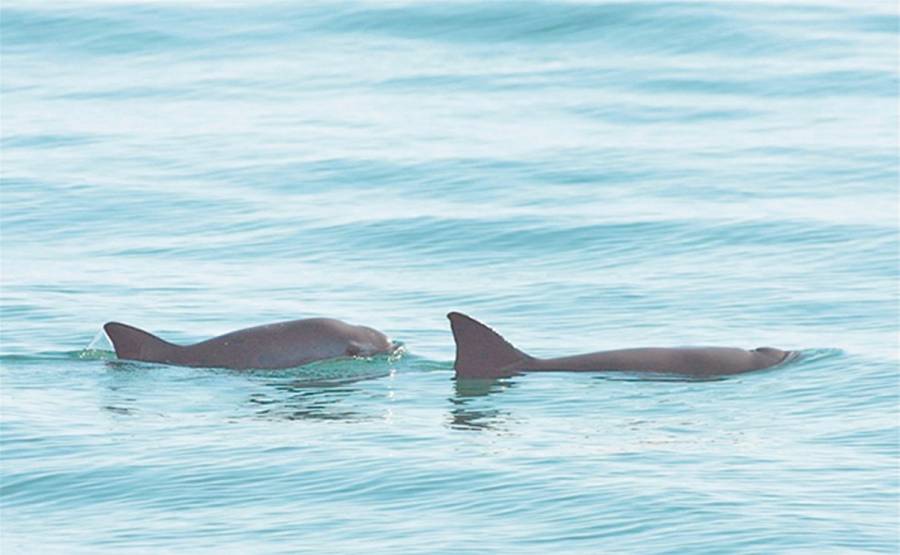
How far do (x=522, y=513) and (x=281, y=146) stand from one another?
17402 millimetres

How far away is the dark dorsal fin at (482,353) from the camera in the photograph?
1738 centimetres

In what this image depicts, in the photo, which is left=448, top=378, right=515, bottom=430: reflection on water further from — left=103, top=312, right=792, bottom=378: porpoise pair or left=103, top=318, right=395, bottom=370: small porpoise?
left=103, top=318, right=395, bottom=370: small porpoise

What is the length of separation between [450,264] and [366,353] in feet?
17.5

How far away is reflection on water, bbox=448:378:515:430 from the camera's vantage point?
16144mm

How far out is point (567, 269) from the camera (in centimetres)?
2303

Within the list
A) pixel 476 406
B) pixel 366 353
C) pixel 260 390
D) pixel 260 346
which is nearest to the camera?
pixel 476 406

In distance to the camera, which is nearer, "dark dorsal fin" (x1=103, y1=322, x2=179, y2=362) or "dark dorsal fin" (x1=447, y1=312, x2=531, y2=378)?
"dark dorsal fin" (x1=447, y1=312, x2=531, y2=378)

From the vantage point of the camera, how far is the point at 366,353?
1828cm

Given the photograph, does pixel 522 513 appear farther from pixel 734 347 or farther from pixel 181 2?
pixel 181 2

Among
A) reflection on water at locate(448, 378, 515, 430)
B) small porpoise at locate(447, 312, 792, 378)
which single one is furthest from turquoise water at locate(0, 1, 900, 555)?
small porpoise at locate(447, 312, 792, 378)

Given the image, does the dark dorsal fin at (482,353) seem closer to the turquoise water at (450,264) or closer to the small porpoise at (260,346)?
the turquoise water at (450,264)

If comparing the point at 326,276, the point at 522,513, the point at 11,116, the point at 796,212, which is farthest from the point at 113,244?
the point at 522,513

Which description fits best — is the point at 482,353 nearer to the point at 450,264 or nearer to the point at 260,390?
the point at 260,390

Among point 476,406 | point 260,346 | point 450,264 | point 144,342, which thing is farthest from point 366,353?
point 450,264
